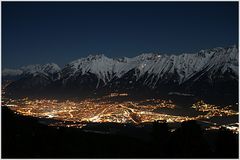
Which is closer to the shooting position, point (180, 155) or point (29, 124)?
point (180, 155)

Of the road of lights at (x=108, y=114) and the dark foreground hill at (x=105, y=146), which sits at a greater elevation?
the dark foreground hill at (x=105, y=146)

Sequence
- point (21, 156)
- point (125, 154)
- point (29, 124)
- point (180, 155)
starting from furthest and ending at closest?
point (29, 124) → point (125, 154) → point (180, 155) → point (21, 156)

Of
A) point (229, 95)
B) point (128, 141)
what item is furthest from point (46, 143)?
point (229, 95)

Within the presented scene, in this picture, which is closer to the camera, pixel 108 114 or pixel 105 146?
pixel 105 146

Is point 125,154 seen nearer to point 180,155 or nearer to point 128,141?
point 180,155

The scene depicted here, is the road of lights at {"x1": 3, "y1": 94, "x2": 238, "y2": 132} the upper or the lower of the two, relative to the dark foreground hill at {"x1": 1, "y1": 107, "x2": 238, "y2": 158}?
lower

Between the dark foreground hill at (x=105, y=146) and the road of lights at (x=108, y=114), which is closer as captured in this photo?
the dark foreground hill at (x=105, y=146)

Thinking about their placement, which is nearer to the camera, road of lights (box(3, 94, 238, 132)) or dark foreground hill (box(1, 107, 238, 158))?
dark foreground hill (box(1, 107, 238, 158))

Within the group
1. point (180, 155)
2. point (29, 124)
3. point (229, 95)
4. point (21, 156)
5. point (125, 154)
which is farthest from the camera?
Answer: point (229, 95)

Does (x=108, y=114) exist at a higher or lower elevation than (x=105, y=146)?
lower

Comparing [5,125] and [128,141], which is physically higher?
[5,125]
